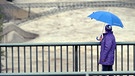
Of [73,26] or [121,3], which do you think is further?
[121,3]

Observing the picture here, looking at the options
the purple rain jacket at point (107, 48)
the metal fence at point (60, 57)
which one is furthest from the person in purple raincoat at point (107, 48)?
the metal fence at point (60, 57)

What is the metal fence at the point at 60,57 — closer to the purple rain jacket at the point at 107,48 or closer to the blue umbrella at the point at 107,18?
the purple rain jacket at the point at 107,48

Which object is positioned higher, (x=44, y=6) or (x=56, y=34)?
(x=44, y=6)

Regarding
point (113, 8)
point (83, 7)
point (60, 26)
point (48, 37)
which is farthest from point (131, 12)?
point (48, 37)

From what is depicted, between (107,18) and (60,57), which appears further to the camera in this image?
(60,57)

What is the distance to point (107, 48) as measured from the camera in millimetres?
9242

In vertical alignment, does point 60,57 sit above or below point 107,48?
below

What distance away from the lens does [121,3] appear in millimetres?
55844

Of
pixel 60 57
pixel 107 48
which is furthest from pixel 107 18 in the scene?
pixel 60 57

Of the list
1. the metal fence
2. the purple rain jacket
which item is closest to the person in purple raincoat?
the purple rain jacket

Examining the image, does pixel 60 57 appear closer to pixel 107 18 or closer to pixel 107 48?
pixel 107 48

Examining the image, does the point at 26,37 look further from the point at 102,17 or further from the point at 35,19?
the point at 102,17

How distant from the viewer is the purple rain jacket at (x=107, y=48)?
30.3 feet

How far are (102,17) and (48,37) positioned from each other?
3337cm
